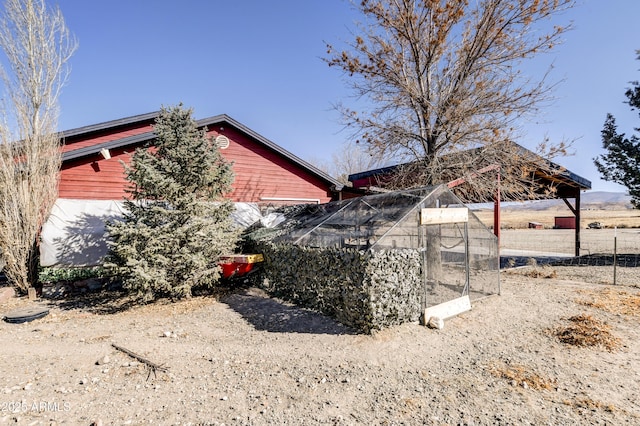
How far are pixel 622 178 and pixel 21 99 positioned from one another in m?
22.7


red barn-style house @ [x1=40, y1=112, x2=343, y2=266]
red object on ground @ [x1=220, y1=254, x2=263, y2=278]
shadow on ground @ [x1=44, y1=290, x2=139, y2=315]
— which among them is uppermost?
red barn-style house @ [x1=40, y1=112, x2=343, y2=266]

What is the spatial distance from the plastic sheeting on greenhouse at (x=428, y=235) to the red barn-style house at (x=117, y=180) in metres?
4.42

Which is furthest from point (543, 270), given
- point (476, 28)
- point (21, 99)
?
point (21, 99)

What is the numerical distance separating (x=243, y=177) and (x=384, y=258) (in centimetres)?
881

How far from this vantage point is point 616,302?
22.8 feet

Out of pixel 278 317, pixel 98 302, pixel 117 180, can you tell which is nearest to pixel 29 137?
pixel 117 180

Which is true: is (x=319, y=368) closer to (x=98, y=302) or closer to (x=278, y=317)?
(x=278, y=317)

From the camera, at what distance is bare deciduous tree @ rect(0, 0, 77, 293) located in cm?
819

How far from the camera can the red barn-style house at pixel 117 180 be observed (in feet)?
27.8

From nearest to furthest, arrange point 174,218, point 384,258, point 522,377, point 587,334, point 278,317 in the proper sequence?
point 522,377, point 587,334, point 384,258, point 278,317, point 174,218

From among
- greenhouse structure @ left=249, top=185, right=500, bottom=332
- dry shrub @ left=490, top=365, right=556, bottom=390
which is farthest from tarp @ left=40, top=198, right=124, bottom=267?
dry shrub @ left=490, top=365, right=556, bottom=390

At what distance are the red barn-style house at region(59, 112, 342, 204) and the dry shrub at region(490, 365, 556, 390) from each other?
30.9 ft

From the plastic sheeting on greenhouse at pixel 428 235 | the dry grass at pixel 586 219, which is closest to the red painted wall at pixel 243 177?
the plastic sheeting on greenhouse at pixel 428 235

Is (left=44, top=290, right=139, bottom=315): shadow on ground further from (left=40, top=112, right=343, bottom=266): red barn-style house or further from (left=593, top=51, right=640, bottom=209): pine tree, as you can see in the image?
(left=593, top=51, right=640, bottom=209): pine tree
